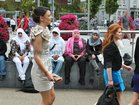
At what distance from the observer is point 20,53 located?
32.9 feet

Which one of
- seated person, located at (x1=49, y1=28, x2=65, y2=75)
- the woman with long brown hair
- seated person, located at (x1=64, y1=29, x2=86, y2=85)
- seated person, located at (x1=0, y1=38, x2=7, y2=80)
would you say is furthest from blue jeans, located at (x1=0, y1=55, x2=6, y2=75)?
the woman with long brown hair

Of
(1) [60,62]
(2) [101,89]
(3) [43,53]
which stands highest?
(3) [43,53]

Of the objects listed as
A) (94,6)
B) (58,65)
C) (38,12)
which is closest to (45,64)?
(38,12)

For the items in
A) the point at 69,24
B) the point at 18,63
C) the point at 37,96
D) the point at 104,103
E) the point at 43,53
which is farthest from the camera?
the point at 69,24

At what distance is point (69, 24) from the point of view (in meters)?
12.9

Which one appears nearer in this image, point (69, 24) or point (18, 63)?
point (18, 63)

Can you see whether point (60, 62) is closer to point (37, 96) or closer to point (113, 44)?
point (37, 96)

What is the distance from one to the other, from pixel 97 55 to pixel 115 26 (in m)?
3.46

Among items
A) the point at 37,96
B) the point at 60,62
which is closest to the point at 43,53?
the point at 37,96

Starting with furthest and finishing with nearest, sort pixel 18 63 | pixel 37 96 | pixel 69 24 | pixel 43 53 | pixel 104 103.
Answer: pixel 69 24
pixel 18 63
pixel 37 96
pixel 104 103
pixel 43 53

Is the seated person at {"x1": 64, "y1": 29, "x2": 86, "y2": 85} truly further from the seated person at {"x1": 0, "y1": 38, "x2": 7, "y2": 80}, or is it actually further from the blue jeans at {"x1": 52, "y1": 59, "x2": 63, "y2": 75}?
the seated person at {"x1": 0, "y1": 38, "x2": 7, "y2": 80}

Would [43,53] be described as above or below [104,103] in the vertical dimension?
above

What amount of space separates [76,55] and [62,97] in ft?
4.59

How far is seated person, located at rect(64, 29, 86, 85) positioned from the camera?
32.4 ft
